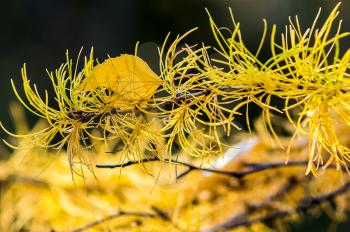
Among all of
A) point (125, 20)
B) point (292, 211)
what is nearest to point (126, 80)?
point (292, 211)

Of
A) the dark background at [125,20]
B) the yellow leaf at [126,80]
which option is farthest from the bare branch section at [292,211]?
the dark background at [125,20]

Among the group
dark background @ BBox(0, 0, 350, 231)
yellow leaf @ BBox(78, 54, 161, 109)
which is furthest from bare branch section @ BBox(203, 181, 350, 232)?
dark background @ BBox(0, 0, 350, 231)

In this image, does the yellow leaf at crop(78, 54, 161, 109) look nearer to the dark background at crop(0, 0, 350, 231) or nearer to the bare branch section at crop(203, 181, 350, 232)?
the bare branch section at crop(203, 181, 350, 232)

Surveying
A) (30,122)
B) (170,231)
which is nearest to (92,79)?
(170,231)

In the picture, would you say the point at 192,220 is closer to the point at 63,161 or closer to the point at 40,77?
the point at 63,161

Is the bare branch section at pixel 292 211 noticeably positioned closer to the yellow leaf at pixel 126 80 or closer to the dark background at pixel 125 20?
the yellow leaf at pixel 126 80

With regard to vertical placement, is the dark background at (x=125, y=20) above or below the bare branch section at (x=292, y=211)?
below
